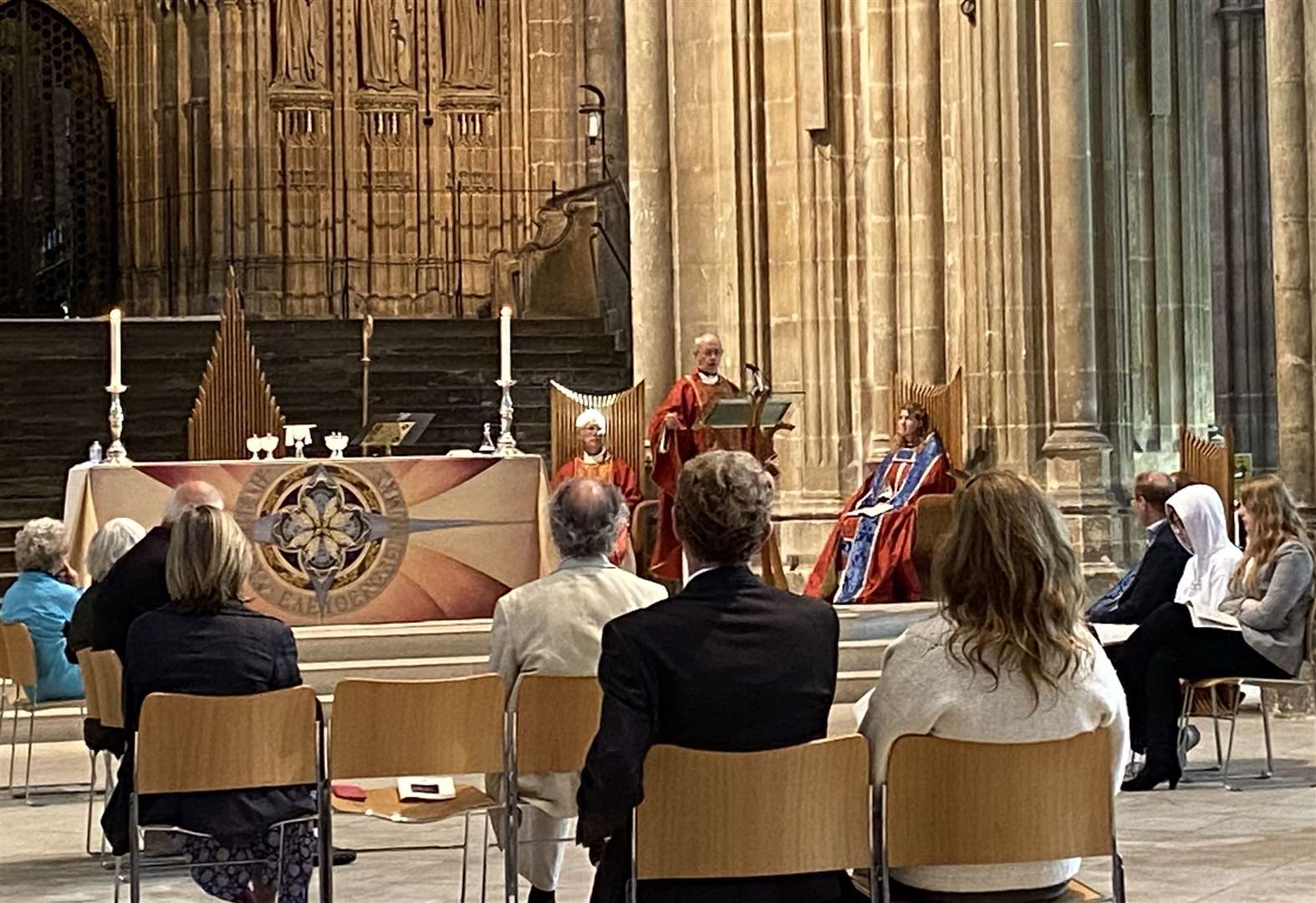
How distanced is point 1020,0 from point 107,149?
1114cm

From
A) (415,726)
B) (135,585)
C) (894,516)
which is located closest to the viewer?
(415,726)

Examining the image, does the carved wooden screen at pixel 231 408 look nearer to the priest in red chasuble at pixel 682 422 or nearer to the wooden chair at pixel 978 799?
the priest in red chasuble at pixel 682 422

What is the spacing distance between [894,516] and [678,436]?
1.26m

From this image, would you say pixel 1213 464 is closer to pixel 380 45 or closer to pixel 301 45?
pixel 380 45

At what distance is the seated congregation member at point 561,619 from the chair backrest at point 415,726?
186 millimetres

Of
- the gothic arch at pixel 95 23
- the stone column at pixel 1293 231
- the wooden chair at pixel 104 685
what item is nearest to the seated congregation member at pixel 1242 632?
the stone column at pixel 1293 231

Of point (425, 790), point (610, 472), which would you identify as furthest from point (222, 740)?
point (610, 472)

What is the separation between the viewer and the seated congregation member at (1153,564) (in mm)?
8578

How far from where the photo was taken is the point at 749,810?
4172 mm

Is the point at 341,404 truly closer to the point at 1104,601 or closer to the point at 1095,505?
the point at 1095,505

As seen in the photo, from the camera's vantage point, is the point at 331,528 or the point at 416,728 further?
the point at 331,528

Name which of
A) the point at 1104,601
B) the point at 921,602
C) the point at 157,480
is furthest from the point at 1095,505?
the point at 157,480

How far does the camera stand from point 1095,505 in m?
12.8

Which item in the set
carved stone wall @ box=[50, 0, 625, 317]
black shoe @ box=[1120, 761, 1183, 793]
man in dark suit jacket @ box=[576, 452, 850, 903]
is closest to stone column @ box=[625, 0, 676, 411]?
carved stone wall @ box=[50, 0, 625, 317]
